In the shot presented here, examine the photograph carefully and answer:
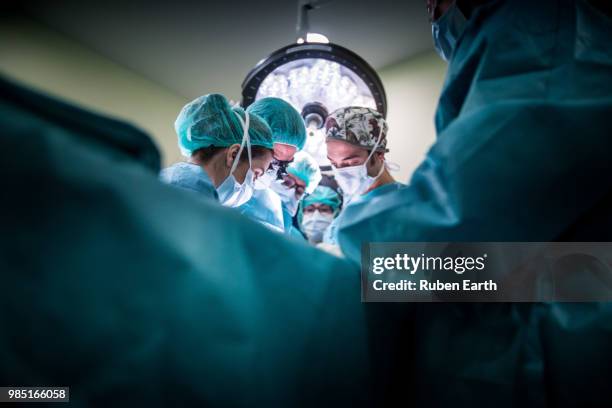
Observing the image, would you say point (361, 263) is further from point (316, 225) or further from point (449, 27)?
point (316, 225)

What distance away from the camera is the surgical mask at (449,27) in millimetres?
861

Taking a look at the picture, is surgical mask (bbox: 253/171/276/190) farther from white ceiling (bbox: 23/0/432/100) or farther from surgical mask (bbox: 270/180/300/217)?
white ceiling (bbox: 23/0/432/100)

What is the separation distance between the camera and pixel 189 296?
36 centimetres

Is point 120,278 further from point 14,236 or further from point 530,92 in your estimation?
point 530,92

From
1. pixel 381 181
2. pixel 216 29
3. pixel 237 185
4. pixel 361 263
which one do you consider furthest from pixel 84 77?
pixel 361 263

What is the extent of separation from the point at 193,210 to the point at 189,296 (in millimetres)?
84

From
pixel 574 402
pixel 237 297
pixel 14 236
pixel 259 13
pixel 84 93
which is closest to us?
pixel 14 236

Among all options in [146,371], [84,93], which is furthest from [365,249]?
[84,93]

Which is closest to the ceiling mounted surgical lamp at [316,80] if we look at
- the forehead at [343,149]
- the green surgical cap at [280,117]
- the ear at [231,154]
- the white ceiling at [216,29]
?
the green surgical cap at [280,117]

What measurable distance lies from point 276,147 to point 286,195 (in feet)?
1.13

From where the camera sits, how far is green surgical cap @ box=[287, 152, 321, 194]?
6.96 ft

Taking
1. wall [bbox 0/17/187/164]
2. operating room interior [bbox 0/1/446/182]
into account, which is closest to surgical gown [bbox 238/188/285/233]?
wall [bbox 0/17/187/164]

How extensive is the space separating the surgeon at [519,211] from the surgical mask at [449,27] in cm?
27

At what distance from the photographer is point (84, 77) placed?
2395 millimetres
